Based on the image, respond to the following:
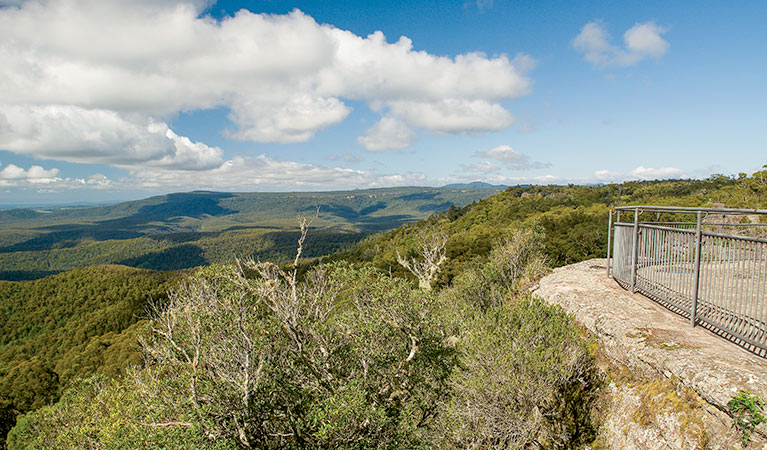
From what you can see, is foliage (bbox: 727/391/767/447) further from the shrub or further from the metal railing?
the shrub

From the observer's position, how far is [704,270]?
9289mm

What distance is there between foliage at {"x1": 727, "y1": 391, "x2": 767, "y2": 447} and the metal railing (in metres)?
1.78

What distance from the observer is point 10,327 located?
119 meters

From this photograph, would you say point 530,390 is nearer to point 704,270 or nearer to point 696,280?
point 696,280

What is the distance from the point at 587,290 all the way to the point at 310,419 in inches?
472

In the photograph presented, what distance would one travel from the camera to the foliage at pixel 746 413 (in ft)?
19.8

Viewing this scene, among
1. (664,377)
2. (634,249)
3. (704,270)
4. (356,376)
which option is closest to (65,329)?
(356,376)

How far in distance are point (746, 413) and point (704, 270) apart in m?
4.33

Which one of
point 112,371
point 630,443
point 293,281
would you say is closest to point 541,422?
point 630,443

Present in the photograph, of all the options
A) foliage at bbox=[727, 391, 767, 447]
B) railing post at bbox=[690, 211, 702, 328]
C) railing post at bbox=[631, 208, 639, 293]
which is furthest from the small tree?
foliage at bbox=[727, 391, 767, 447]

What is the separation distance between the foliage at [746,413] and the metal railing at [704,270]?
1.78 meters

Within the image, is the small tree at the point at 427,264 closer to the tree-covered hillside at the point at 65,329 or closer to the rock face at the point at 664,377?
the rock face at the point at 664,377

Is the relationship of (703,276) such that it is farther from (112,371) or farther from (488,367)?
(112,371)

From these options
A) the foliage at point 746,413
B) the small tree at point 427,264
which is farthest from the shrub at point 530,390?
the small tree at point 427,264
